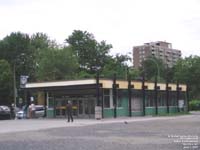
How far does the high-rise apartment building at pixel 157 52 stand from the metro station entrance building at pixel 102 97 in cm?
9186

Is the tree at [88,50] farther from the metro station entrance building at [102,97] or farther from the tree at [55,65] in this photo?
the metro station entrance building at [102,97]

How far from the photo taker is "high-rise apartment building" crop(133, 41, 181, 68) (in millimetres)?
155250

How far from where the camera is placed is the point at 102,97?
5297 cm

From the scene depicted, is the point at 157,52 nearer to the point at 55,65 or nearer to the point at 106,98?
the point at 55,65

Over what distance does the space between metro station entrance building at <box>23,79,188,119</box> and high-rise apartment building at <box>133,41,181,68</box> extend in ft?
301

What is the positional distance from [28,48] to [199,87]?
31506 millimetres

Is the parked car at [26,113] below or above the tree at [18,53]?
below

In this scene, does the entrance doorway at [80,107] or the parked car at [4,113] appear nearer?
the parked car at [4,113]

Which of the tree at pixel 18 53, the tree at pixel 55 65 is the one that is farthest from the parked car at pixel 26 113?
the tree at pixel 18 53

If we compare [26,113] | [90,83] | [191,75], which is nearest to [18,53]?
[191,75]

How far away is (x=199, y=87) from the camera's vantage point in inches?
3548

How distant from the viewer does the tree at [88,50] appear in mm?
107938

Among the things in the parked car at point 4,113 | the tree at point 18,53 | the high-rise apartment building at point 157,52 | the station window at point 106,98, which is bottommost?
the parked car at point 4,113

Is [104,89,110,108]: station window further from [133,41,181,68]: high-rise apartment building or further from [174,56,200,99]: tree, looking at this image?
[133,41,181,68]: high-rise apartment building
